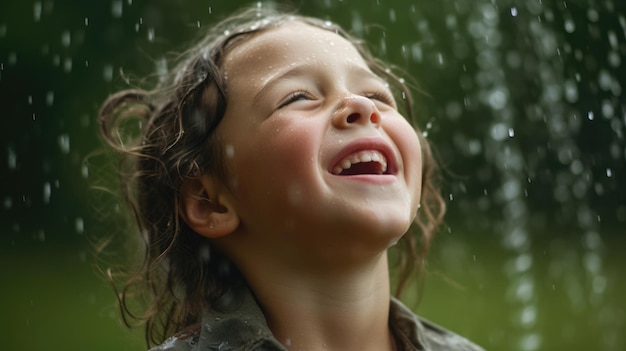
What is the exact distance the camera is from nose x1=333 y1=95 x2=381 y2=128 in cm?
176

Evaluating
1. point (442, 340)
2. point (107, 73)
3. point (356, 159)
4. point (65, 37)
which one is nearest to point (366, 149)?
point (356, 159)

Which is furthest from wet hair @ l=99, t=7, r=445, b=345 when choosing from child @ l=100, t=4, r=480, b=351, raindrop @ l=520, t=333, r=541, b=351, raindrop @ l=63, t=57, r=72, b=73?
raindrop @ l=63, t=57, r=72, b=73

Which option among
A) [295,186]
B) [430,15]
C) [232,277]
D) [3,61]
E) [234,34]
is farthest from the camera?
[430,15]

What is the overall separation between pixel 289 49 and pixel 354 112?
0.24 m

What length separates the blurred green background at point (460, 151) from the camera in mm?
4789

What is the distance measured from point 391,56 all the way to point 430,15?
0.55m

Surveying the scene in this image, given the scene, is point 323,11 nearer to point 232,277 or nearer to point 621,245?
point 621,245

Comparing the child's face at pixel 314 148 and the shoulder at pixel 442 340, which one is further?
the shoulder at pixel 442 340

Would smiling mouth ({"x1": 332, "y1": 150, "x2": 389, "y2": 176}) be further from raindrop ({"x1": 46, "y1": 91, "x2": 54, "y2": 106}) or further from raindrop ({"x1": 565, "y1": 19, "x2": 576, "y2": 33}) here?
raindrop ({"x1": 565, "y1": 19, "x2": 576, "y2": 33})

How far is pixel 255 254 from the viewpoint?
6.07 ft

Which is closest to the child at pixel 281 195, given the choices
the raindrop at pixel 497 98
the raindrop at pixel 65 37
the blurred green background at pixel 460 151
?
the blurred green background at pixel 460 151

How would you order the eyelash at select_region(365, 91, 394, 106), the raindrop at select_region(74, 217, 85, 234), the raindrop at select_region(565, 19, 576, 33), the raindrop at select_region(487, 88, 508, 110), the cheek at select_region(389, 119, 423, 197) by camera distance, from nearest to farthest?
the cheek at select_region(389, 119, 423, 197), the eyelash at select_region(365, 91, 394, 106), the raindrop at select_region(74, 217, 85, 234), the raindrop at select_region(565, 19, 576, 33), the raindrop at select_region(487, 88, 508, 110)

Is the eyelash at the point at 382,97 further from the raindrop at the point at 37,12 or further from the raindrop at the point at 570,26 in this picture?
the raindrop at the point at 570,26

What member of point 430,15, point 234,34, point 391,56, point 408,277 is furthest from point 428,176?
point 430,15
